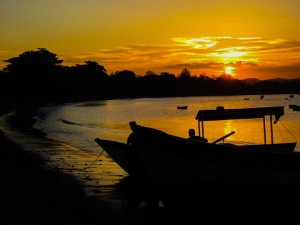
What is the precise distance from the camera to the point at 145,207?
39.2ft

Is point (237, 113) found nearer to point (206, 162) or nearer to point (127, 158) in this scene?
point (127, 158)

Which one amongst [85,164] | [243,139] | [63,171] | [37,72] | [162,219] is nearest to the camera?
[162,219]

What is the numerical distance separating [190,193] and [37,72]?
11992 centimetres

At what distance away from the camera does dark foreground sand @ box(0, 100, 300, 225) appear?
10292 millimetres

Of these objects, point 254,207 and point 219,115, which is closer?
point 254,207

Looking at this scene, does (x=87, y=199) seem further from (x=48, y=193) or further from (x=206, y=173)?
(x=206, y=173)

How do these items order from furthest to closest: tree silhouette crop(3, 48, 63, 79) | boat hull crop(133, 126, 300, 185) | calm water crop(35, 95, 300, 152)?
tree silhouette crop(3, 48, 63, 79), calm water crop(35, 95, 300, 152), boat hull crop(133, 126, 300, 185)

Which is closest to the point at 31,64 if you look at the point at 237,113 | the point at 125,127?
the point at 125,127

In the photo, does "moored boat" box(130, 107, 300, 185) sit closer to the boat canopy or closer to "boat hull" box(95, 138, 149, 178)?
"boat hull" box(95, 138, 149, 178)

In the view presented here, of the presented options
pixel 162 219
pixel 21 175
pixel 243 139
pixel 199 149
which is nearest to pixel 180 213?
pixel 162 219

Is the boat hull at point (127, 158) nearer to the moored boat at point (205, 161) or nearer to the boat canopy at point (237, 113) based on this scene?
the moored boat at point (205, 161)

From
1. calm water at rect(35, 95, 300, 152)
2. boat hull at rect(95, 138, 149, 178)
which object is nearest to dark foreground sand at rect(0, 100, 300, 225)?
boat hull at rect(95, 138, 149, 178)

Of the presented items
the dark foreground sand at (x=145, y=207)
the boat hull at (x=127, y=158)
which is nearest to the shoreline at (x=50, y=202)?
the dark foreground sand at (x=145, y=207)

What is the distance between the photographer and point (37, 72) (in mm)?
127000
